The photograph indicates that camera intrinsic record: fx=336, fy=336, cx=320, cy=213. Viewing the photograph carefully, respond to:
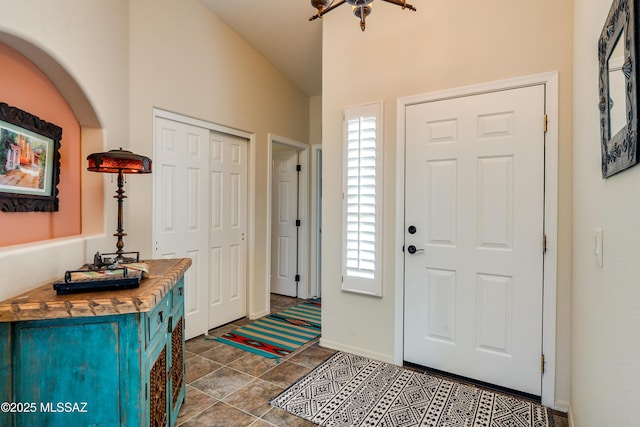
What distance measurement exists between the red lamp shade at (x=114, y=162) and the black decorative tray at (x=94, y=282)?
2.06 ft

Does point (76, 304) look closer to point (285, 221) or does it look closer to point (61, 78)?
point (61, 78)

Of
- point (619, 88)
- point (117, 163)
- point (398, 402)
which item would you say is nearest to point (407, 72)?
point (619, 88)

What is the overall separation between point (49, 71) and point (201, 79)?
60.4 inches

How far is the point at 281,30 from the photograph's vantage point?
136 inches

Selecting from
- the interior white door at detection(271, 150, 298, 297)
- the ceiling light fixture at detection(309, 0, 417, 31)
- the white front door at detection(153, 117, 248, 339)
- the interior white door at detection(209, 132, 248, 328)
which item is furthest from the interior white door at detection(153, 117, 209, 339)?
the ceiling light fixture at detection(309, 0, 417, 31)

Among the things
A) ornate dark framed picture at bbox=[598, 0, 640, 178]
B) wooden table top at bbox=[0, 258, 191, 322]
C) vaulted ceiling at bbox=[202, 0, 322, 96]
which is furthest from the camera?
vaulted ceiling at bbox=[202, 0, 322, 96]

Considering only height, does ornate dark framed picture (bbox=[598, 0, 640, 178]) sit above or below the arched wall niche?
below

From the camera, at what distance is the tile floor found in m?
1.99

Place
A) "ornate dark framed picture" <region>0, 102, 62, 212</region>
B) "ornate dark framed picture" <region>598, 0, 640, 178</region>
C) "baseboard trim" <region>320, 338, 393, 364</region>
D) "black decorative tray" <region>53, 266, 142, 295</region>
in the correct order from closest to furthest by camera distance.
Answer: "ornate dark framed picture" <region>598, 0, 640, 178</region>, "black decorative tray" <region>53, 266, 142, 295</region>, "ornate dark framed picture" <region>0, 102, 62, 212</region>, "baseboard trim" <region>320, 338, 393, 364</region>

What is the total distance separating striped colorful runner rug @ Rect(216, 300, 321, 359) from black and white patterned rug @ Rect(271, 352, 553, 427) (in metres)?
0.56

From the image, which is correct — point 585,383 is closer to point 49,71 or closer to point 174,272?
point 174,272

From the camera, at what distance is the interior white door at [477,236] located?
2188mm

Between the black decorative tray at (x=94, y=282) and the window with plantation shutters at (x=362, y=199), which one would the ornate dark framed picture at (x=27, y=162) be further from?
the window with plantation shutters at (x=362, y=199)

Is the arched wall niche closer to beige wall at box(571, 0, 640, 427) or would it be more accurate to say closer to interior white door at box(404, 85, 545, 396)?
interior white door at box(404, 85, 545, 396)
